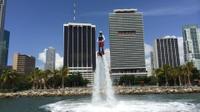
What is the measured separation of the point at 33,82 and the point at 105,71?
10946cm

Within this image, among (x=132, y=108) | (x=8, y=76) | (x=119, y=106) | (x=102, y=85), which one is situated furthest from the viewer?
(x=8, y=76)

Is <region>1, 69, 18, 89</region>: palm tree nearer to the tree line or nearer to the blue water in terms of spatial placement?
the tree line

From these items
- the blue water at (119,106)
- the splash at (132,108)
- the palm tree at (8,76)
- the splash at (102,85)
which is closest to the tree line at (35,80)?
the palm tree at (8,76)

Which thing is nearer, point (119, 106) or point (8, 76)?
point (119, 106)

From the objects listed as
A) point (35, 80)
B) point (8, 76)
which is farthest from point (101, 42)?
point (35, 80)

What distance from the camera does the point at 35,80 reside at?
137625 millimetres

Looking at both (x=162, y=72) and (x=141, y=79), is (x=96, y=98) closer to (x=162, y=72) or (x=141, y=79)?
(x=162, y=72)

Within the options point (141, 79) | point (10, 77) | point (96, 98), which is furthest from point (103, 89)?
point (141, 79)

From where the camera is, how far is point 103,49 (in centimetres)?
3784

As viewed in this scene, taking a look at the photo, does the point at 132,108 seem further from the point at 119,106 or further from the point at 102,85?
the point at 102,85

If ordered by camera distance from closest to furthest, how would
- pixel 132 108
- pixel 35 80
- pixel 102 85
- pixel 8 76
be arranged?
1. pixel 132 108
2. pixel 102 85
3. pixel 8 76
4. pixel 35 80

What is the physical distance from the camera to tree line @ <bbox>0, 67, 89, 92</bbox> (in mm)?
116838

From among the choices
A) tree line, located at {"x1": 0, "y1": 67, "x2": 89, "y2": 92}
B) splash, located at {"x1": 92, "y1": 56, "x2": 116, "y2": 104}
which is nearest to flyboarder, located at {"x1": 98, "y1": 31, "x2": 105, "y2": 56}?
splash, located at {"x1": 92, "y1": 56, "x2": 116, "y2": 104}

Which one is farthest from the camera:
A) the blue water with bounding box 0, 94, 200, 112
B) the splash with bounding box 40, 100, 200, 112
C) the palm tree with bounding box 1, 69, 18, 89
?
the palm tree with bounding box 1, 69, 18, 89
